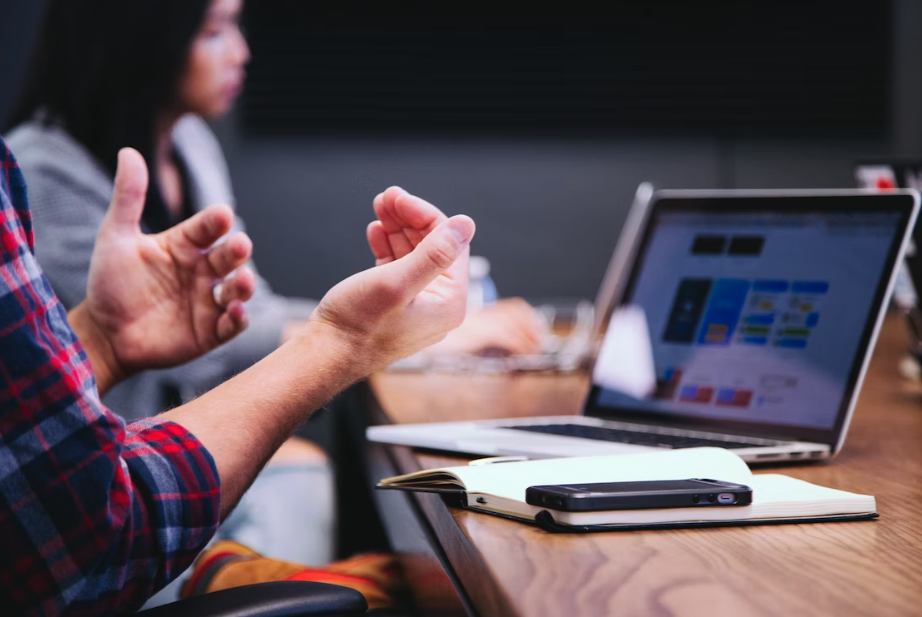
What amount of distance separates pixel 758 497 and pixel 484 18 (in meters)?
3.17

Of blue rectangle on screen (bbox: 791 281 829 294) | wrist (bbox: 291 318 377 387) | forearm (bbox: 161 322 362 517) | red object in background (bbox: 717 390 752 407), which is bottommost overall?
forearm (bbox: 161 322 362 517)

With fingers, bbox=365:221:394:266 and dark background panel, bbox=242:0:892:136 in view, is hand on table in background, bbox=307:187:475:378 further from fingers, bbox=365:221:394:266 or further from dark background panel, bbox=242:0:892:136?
dark background panel, bbox=242:0:892:136

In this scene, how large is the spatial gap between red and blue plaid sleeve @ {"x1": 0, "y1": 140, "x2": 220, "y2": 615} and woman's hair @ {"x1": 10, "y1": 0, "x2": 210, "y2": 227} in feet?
4.49

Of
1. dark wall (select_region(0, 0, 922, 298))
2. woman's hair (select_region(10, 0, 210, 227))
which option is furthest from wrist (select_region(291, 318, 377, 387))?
dark wall (select_region(0, 0, 922, 298))

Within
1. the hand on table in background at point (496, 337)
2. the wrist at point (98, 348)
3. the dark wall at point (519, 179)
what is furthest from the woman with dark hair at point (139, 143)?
the dark wall at point (519, 179)

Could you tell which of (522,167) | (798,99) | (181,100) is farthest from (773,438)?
(798,99)

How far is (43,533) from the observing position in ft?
2.28

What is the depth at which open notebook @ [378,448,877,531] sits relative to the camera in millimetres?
719

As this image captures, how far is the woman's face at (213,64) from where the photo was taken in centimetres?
215

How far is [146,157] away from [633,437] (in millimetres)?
1459

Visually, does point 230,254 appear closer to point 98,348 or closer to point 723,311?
point 98,348

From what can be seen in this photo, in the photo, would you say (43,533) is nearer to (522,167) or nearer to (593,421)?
(593,421)

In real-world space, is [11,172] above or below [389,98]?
below

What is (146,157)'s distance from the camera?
84.9 inches
